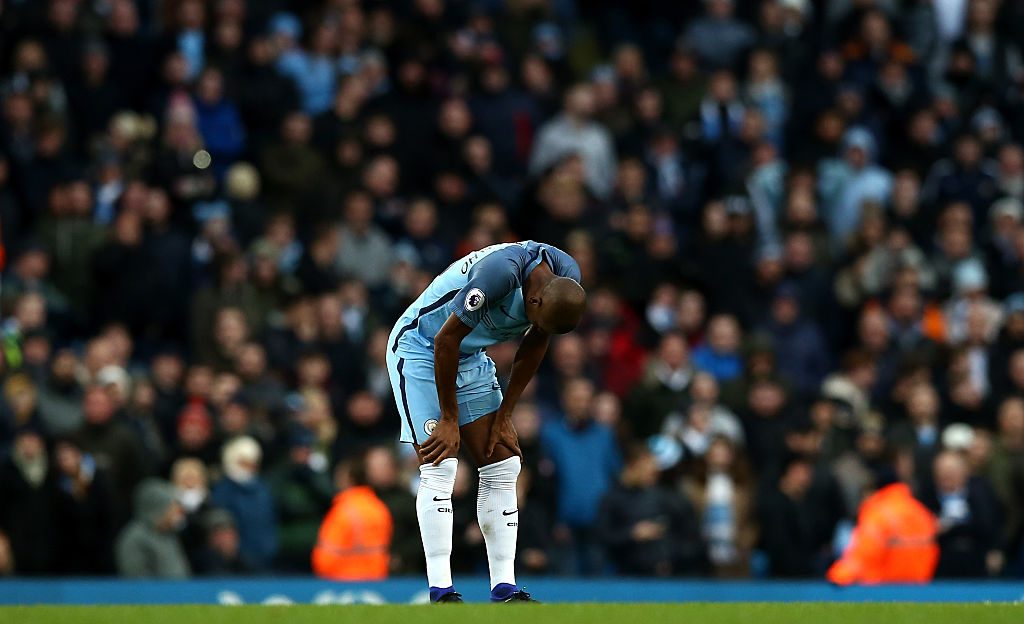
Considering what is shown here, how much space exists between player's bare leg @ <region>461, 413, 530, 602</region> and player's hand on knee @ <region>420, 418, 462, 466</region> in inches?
14.2

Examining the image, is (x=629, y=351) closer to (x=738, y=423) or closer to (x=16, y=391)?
(x=738, y=423)

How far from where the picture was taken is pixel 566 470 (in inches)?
647

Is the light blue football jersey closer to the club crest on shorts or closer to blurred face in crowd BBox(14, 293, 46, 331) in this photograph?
the club crest on shorts

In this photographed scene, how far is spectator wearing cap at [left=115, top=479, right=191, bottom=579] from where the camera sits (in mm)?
14734

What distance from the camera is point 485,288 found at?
379 inches

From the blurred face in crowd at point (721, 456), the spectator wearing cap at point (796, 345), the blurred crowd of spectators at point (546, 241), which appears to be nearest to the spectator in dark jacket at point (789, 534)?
the blurred crowd of spectators at point (546, 241)

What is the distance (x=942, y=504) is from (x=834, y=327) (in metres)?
4.15

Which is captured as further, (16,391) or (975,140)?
(975,140)

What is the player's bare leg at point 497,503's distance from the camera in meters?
10.2

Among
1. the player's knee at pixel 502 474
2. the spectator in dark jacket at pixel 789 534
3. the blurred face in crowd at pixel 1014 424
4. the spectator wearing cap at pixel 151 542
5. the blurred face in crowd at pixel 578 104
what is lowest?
the spectator in dark jacket at pixel 789 534

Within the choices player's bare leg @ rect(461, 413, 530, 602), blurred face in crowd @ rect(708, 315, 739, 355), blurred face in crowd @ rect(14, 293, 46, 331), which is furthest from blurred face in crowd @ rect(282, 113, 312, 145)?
player's bare leg @ rect(461, 413, 530, 602)

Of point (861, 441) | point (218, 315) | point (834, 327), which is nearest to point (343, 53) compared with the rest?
point (218, 315)

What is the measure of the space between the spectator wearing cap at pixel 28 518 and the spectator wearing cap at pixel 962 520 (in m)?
7.04

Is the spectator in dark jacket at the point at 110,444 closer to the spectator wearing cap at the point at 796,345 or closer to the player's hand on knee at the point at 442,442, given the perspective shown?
the player's hand on knee at the point at 442,442
